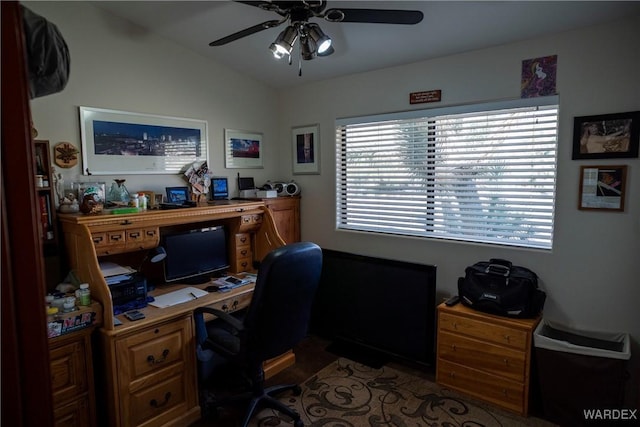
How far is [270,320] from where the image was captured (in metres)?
2.03

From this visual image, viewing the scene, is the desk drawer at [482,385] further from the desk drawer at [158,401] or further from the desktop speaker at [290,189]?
the desktop speaker at [290,189]

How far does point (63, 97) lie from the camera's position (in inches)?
91.4

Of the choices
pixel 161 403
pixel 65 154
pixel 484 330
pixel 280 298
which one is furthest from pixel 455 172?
pixel 65 154

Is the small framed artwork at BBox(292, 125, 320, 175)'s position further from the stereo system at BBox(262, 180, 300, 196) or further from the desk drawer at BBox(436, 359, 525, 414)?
the desk drawer at BBox(436, 359, 525, 414)

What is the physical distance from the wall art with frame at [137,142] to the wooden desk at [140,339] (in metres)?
0.53

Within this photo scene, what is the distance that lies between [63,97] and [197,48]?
1.09 m

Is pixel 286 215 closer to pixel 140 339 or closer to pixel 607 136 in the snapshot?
pixel 140 339

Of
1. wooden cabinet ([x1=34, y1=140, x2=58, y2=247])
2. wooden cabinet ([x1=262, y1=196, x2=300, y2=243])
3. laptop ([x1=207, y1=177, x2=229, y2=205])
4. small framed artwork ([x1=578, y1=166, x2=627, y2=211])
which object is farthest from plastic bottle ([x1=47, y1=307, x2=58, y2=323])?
small framed artwork ([x1=578, y1=166, x2=627, y2=211])

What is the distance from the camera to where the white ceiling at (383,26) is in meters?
2.14

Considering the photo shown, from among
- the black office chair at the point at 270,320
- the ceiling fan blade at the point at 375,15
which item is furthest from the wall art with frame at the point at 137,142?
the ceiling fan blade at the point at 375,15

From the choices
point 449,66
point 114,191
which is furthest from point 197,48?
point 449,66

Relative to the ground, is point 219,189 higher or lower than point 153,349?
higher

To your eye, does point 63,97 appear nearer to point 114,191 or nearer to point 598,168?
point 114,191

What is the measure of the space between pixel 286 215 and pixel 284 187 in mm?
279
